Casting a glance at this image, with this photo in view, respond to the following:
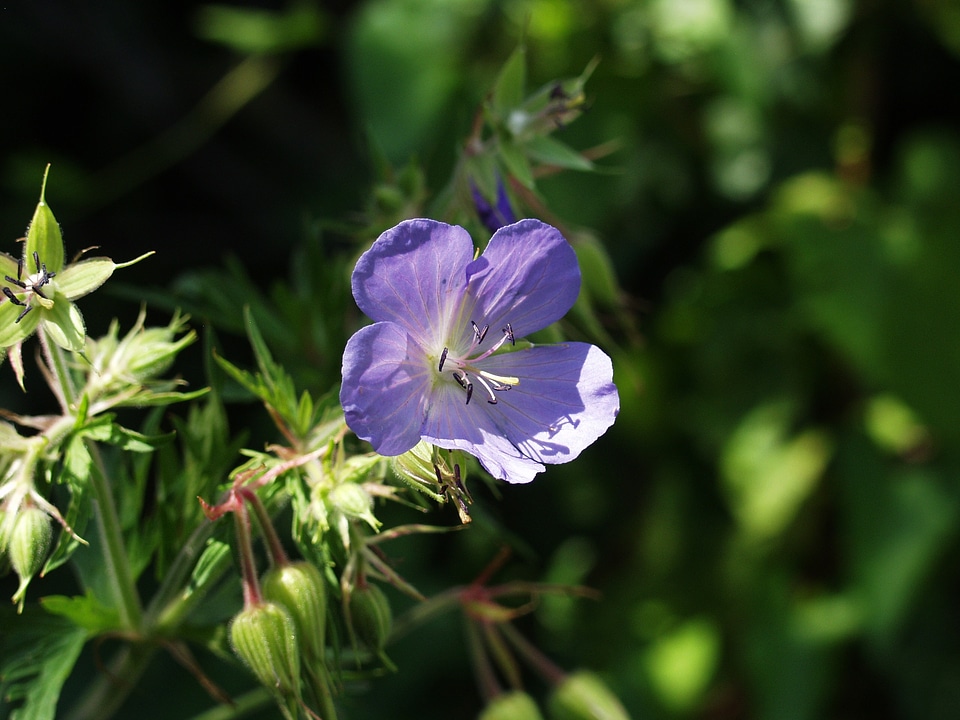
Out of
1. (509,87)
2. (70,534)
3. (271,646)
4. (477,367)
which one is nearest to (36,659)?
(70,534)

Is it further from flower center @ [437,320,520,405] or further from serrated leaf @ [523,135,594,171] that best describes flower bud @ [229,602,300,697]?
serrated leaf @ [523,135,594,171]

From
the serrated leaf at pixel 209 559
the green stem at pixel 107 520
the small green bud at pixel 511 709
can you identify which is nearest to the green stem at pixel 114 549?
the green stem at pixel 107 520

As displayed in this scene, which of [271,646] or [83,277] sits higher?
[83,277]

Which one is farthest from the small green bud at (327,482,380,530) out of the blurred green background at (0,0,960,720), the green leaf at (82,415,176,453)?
the blurred green background at (0,0,960,720)

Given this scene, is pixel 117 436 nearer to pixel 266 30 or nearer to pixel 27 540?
pixel 27 540

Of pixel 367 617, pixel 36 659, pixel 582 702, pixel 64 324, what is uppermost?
pixel 64 324

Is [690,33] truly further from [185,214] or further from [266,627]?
[266,627]

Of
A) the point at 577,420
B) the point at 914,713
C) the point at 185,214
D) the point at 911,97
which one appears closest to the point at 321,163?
the point at 185,214
